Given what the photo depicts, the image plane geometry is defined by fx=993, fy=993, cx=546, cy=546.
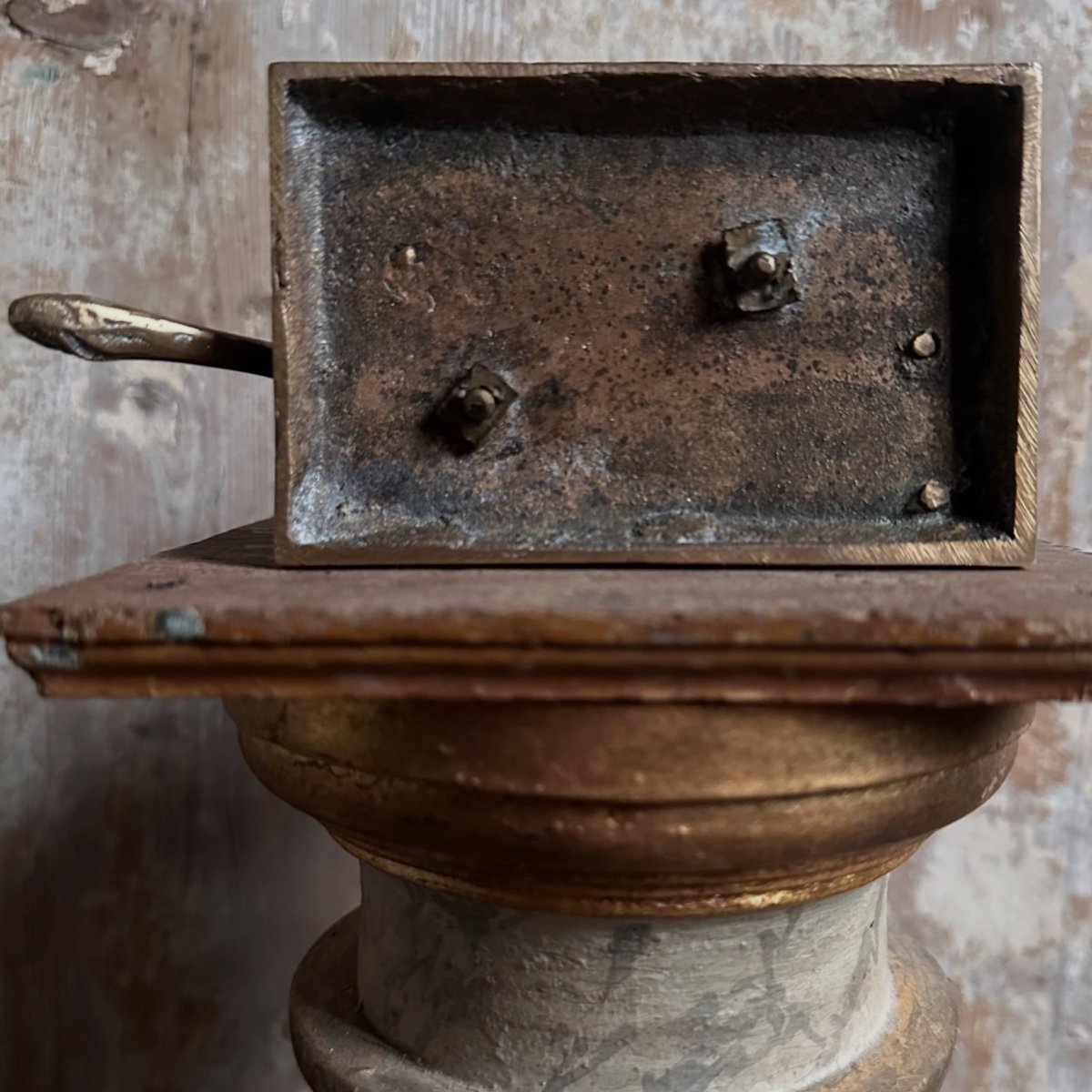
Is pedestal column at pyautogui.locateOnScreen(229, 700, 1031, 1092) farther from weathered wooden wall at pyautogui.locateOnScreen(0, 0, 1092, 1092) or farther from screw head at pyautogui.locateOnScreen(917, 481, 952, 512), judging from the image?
weathered wooden wall at pyautogui.locateOnScreen(0, 0, 1092, 1092)

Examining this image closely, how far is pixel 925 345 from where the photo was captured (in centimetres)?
57

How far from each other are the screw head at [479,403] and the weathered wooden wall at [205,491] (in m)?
0.46

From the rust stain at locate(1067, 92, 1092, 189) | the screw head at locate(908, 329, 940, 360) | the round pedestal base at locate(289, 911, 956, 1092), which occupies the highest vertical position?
the rust stain at locate(1067, 92, 1092, 189)

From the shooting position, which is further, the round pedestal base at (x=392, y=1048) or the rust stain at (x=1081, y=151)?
the rust stain at (x=1081, y=151)

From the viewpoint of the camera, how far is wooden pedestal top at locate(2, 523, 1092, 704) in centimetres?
40

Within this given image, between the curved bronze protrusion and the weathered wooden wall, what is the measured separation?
0.37m

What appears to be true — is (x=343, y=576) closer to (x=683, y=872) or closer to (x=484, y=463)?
(x=484, y=463)

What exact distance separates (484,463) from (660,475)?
0.10m

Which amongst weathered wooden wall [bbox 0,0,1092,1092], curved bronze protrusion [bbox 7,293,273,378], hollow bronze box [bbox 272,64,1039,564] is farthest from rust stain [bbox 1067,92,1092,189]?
curved bronze protrusion [bbox 7,293,273,378]

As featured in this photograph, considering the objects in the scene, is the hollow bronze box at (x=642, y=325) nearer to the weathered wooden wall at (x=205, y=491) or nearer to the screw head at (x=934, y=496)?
the screw head at (x=934, y=496)

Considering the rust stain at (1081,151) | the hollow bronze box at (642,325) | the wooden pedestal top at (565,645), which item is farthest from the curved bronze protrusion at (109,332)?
the rust stain at (1081,151)

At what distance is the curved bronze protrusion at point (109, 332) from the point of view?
546 millimetres

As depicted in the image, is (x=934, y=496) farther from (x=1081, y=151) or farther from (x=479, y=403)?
(x=1081, y=151)

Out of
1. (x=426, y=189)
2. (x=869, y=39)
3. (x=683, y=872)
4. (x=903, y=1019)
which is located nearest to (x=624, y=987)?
(x=683, y=872)
